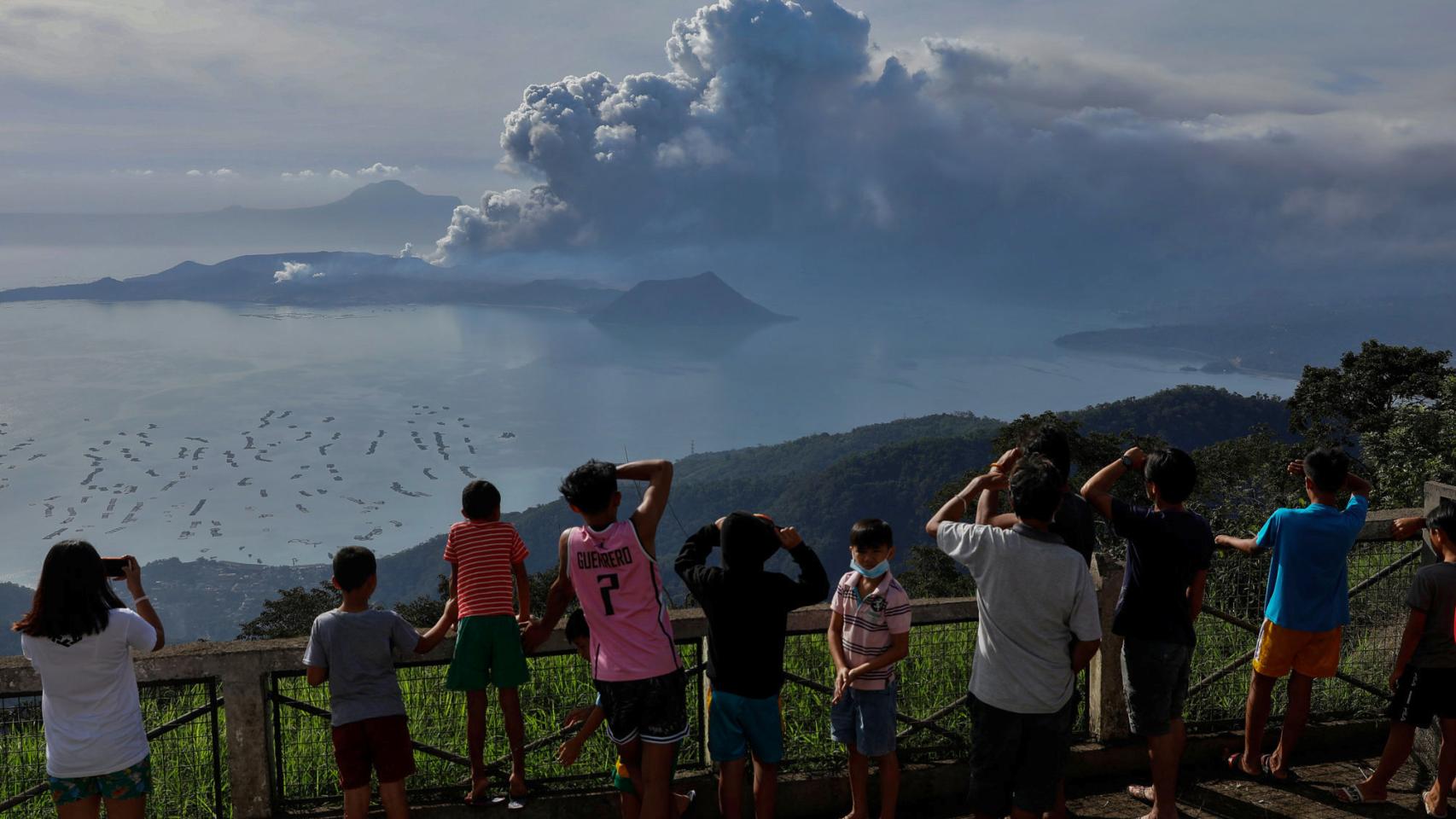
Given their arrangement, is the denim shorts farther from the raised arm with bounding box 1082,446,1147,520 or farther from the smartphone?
the smartphone

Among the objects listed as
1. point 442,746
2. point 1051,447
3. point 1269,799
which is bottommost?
point 1269,799

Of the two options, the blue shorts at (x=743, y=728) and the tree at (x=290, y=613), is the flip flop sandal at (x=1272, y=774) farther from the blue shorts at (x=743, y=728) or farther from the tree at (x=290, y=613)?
the tree at (x=290, y=613)

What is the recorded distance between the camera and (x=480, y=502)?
431cm

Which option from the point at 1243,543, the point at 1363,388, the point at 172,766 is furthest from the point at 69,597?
the point at 1363,388

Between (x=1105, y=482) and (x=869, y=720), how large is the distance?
51.6 inches

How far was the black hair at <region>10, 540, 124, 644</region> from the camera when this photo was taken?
3.45 m

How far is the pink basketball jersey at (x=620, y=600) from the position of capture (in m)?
3.87

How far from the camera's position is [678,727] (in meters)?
3.96

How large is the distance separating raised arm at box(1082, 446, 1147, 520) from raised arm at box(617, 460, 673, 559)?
5.26 ft

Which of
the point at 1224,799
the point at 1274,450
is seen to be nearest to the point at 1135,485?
the point at 1274,450

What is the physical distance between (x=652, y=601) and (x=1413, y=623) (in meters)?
3.17

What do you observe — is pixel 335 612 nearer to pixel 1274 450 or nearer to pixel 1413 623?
pixel 1413 623

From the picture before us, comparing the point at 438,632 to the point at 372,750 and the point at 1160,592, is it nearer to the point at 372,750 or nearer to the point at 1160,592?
the point at 372,750

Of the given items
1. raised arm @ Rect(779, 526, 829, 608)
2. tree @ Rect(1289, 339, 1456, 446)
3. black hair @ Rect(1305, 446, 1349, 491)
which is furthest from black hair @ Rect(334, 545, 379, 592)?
tree @ Rect(1289, 339, 1456, 446)
